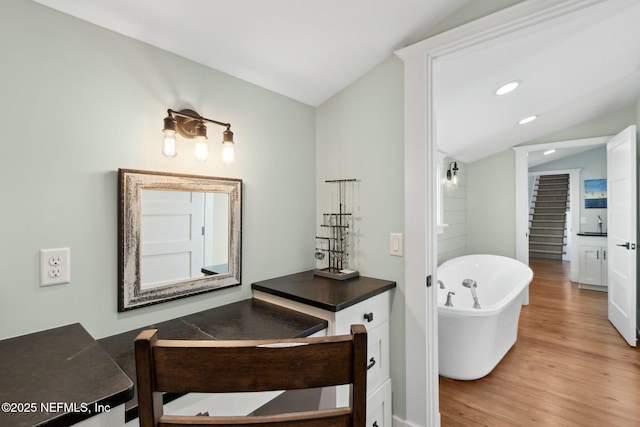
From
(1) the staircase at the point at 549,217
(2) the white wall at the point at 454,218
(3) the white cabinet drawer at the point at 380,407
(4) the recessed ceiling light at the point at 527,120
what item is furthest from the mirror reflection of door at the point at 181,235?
(1) the staircase at the point at 549,217

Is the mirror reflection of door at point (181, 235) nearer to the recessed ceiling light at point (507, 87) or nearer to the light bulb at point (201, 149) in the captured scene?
the light bulb at point (201, 149)

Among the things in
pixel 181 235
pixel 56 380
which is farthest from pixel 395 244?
pixel 56 380

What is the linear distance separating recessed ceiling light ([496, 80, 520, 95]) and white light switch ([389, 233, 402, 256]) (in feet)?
5.34

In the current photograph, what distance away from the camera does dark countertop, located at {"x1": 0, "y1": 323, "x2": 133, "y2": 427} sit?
0.62 meters

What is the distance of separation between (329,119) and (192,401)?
1.70 metres

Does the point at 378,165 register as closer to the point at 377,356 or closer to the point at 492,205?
the point at 377,356

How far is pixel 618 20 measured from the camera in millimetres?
1885

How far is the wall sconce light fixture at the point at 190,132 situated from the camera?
129 centimetres

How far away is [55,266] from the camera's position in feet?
3.56

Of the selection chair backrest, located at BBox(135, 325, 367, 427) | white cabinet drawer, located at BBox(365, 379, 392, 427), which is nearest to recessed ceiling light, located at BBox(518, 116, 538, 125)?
white cabinet drawer, located at BBox(365, 379, 392, 427)

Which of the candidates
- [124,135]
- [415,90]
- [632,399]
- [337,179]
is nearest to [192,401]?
[124,135]

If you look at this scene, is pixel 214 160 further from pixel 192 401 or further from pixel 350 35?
pixel 192 401

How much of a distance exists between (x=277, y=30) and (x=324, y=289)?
1.29 m

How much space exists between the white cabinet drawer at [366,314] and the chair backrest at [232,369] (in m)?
0.77
